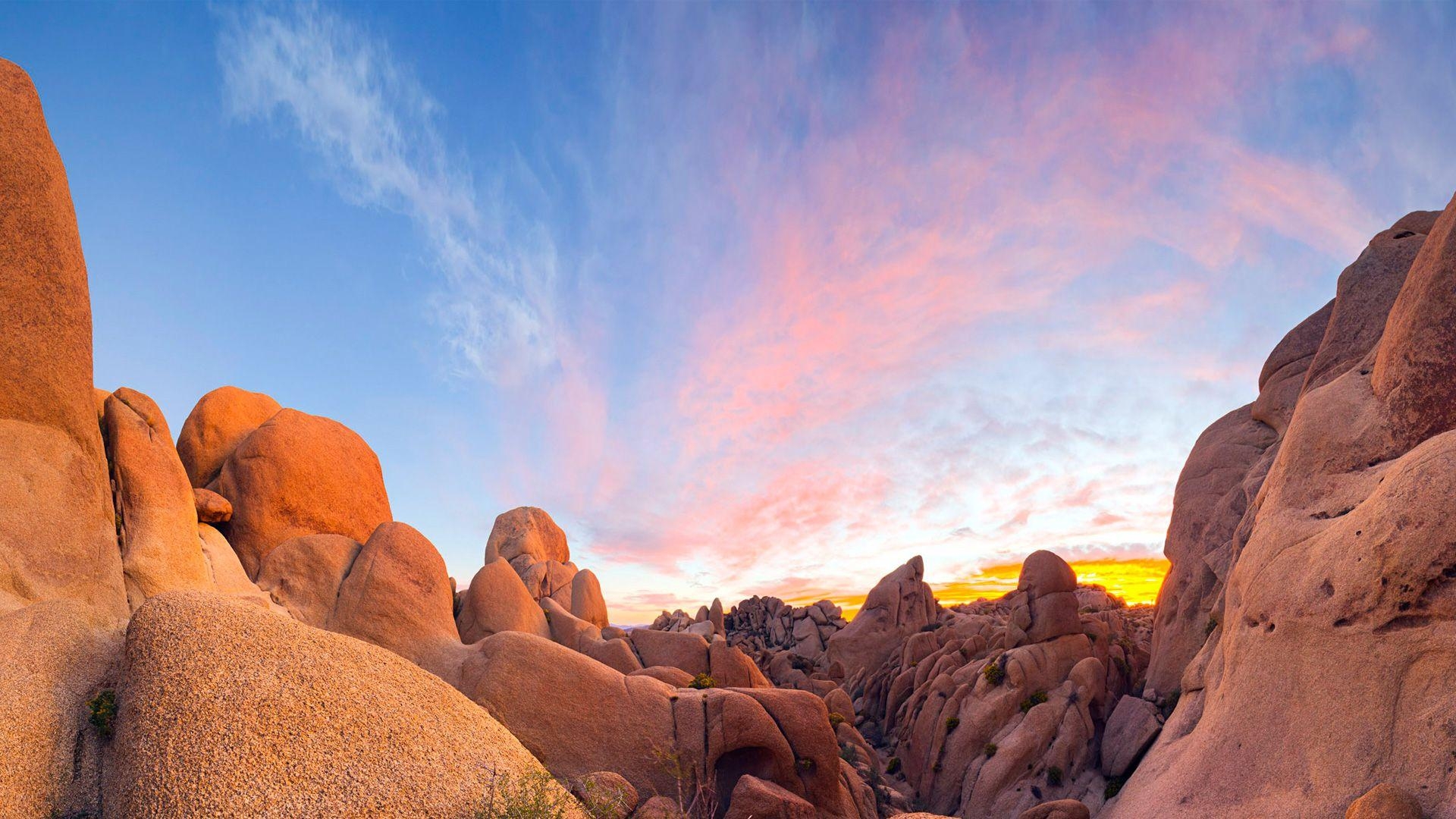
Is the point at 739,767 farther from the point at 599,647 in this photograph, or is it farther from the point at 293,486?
the point at 293,486

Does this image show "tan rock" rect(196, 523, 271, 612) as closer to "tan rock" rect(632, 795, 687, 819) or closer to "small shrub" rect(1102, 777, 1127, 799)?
"tan rock" rect(632, 795, 687, 819)

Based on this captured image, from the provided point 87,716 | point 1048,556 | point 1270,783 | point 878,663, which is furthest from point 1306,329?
point 87,716

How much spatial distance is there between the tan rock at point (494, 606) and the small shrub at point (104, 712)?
19.0 m

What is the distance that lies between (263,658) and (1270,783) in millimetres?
22125

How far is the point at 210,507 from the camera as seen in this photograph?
27.9 metres

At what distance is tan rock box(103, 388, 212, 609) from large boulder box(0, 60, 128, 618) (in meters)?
0.90

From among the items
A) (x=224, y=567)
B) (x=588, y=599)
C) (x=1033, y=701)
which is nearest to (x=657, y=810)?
(x=224, y=567)

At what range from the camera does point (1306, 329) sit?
105 ft

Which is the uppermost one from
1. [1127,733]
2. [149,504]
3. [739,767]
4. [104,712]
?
[149,504]

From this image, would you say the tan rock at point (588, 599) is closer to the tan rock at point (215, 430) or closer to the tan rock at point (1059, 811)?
the tan rock at point (215, 430)

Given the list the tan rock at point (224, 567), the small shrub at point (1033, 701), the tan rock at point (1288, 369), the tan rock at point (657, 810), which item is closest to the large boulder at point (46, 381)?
the tan rock at point (224, 567)

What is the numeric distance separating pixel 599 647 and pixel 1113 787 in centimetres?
2203

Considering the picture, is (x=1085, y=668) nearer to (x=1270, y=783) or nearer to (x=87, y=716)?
(x=1270, y=783)

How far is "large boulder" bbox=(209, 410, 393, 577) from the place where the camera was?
29453mm
